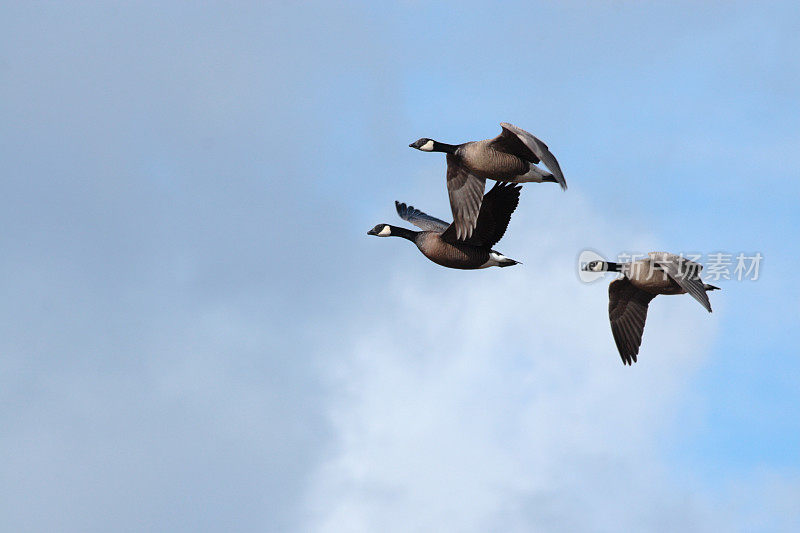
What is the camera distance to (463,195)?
22062 millimetres

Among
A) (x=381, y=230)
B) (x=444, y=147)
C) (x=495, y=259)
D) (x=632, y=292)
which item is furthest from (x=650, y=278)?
(x=381, y=230)

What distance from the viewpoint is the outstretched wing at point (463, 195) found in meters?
21.7

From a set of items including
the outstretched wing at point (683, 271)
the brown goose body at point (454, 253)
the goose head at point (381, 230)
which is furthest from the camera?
the goose head at point (381, 230)

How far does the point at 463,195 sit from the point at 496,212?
736 mm

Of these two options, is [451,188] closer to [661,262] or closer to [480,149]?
[480,149]

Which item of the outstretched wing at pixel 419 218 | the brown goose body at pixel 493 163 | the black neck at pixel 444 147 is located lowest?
the brown goose body at pixel 493 163

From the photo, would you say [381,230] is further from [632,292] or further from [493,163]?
[632,292]

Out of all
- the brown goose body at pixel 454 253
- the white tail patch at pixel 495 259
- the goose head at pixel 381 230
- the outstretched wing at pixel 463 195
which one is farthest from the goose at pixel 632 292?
the goose head at pixel 381 230

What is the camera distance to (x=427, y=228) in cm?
2602

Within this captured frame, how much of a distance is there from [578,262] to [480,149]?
3760 millimetres

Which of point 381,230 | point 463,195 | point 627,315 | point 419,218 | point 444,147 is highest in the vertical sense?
point 419,218

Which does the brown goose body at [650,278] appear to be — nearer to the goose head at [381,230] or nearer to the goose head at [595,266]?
the goose head at [595,266]

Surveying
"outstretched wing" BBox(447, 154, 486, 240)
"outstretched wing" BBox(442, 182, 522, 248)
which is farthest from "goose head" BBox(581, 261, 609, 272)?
"outstretched wing" BBox(447, 154, 486, 240)

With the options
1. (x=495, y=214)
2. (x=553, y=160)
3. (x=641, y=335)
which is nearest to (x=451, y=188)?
(x=495, y=214)
